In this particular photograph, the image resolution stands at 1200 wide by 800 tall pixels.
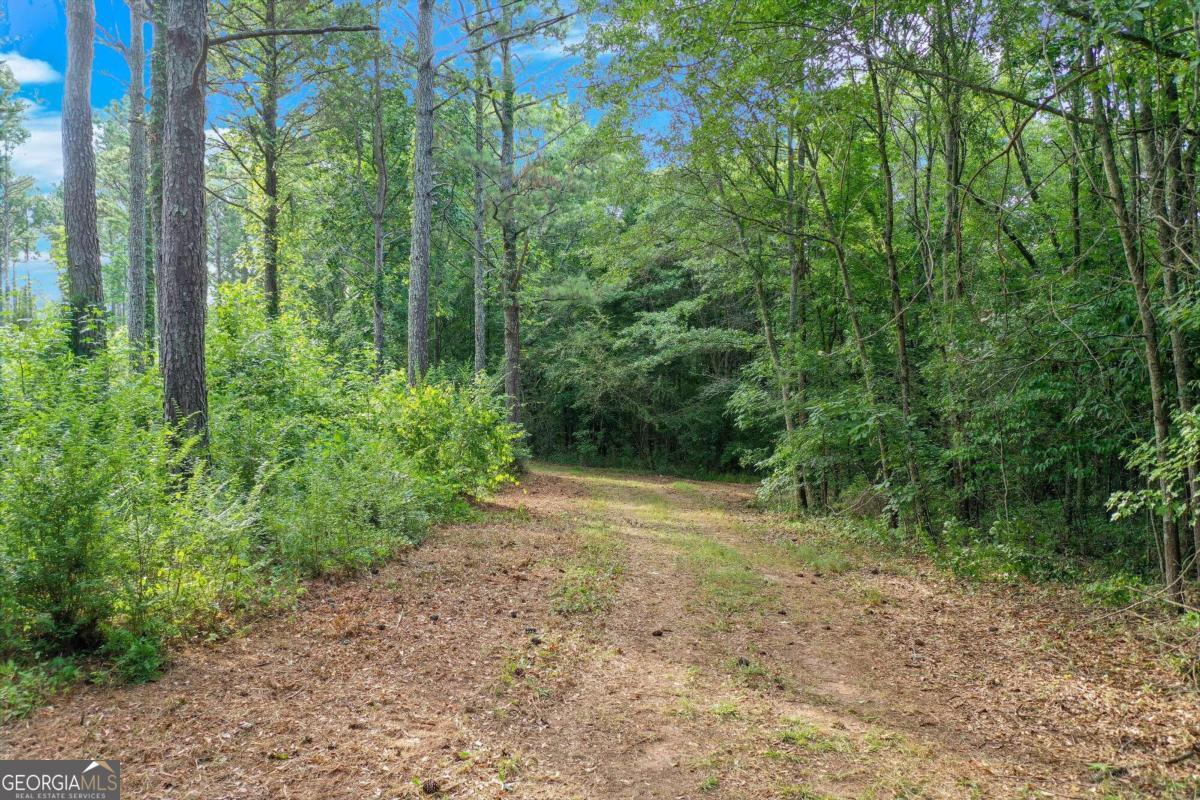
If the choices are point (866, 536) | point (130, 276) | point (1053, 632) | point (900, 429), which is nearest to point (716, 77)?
point (900, 429)

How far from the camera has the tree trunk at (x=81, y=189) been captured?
879 centimetres

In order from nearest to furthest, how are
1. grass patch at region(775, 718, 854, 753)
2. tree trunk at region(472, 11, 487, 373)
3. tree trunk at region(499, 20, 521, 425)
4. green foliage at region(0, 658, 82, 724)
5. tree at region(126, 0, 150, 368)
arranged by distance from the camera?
1. green foliage at region(0, 658, 82, 724)
2. grass patch at region(775, 718, 854, 753)
3. tree at region(126, 0, 150, 368)
4. tree trunk at region(472, 11, 487, 373)
5. tree trunk at region(499, 20, 521, 425)

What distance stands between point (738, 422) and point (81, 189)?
1261 cm

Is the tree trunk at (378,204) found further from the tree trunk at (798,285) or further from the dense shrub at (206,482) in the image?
the tree trunk at (798,285)

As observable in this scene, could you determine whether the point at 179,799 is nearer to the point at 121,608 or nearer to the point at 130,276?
the point at 121,608

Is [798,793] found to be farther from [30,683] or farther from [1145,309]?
[1145,309]

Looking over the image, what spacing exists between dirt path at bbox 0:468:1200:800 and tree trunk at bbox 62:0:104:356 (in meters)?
6.13

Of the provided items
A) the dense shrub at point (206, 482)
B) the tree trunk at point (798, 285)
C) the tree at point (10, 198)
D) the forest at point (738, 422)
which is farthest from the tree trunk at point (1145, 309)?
the tree at point (10, 198)

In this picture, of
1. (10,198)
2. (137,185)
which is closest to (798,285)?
(137,185)

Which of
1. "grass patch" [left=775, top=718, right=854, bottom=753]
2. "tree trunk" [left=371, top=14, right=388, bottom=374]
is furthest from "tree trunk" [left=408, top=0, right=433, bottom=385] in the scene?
"grass patch" [left=775, top=718, right=854, bottom=753]

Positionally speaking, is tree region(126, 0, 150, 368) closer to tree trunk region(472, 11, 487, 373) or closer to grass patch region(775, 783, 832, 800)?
tree trunk region(472, 11, 487, 373)

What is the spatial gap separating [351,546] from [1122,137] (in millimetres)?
8479

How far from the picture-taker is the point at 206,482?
18.7ft

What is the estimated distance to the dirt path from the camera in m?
A: 2.93
